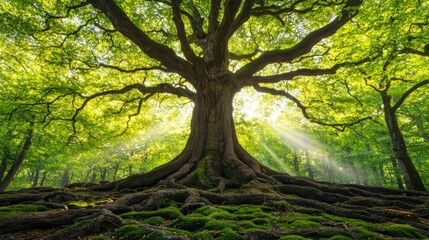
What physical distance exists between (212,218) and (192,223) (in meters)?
0.34

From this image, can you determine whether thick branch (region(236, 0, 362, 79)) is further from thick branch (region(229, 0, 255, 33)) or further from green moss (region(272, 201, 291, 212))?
Result: green moss (region(272, 201, 291, 212))

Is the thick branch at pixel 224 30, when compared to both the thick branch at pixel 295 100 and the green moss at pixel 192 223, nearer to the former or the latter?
the thick branch at pixel 295 100

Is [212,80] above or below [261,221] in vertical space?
above

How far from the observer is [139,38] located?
7555 mm

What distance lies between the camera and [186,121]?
770 inches

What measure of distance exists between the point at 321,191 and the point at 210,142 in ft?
14.2

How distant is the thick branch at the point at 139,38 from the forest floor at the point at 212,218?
193 inches

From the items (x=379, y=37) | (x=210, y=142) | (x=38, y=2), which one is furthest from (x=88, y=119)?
(x=379, y=37)

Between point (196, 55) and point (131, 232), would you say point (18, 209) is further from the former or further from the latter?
point (196, 55)

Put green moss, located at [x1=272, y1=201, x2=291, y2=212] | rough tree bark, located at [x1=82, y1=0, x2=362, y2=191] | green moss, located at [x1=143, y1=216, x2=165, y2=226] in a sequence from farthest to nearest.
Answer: rough tree bark, located at [x1=82, y1=0, x2=362, y2=191]
green moss, located at [x1=272, y1=201, x2=291, y2=212]
green moss, located at [x1=143, y1=216, x2=165, y2=226]

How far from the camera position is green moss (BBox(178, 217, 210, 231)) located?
361 centimetres

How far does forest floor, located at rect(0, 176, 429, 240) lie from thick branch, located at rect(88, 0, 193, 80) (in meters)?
4.90

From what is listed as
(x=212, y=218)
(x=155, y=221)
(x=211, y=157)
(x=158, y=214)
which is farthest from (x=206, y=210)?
(x=211, y=157)

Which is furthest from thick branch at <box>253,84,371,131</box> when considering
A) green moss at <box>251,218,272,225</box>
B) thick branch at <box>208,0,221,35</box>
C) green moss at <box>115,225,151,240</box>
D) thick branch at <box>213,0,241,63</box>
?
green moss at <box>115,225,151,240</box>
